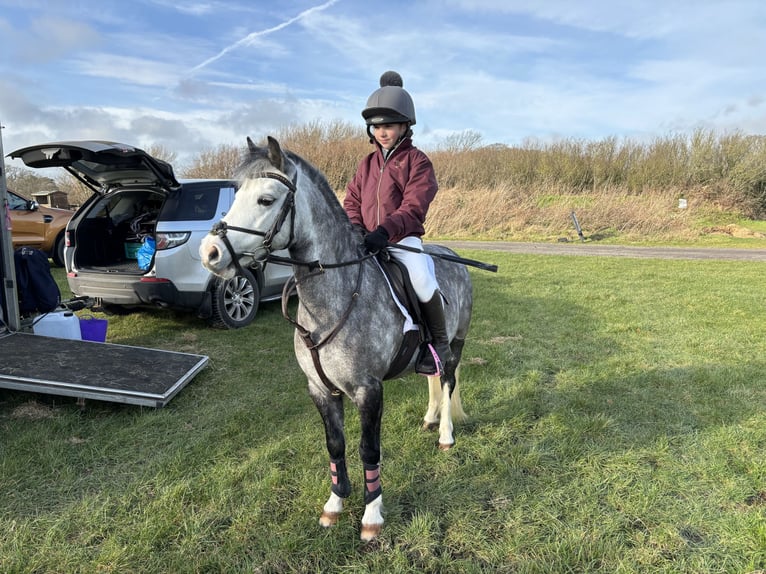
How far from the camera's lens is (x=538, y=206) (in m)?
23.2

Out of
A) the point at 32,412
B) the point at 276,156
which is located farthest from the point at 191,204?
the point at 276,156

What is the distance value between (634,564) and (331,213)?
2.59m

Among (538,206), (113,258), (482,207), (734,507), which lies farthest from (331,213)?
(538,206)

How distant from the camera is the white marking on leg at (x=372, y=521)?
2.75 m

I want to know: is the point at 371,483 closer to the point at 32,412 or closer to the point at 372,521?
the point at 372,521

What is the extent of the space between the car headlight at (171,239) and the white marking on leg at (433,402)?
3.91m

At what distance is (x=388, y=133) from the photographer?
3.07 metres

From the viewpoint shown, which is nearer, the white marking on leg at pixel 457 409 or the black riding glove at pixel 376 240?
the black riding glove at pixel 376 240

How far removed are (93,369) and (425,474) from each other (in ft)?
10.8

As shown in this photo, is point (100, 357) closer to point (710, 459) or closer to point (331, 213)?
point (331, 213)

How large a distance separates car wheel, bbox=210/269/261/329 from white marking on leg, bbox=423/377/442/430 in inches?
140

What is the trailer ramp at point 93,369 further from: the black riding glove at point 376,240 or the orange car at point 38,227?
the orange car at point 38,227

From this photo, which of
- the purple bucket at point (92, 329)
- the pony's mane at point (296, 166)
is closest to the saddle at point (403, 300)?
the pony's mane at point (296, 166)

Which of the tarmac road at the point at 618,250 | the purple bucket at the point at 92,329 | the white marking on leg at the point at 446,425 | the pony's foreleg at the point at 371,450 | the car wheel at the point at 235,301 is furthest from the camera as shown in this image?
the tarmac road at the point at 618,250
